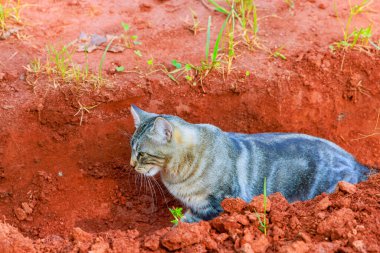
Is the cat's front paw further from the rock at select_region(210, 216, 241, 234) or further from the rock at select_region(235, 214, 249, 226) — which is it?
the rock at select_region(235, 214, 249, 226)

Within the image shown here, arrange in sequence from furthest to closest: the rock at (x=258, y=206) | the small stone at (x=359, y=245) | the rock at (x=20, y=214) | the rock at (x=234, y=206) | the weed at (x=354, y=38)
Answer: the weed at (x=354, y=38)
the rock at (x=20, y=214)
the rock at (x=234, y=206)
the rock at (x=258, y=206)
the small stone at (x=359, y=245)

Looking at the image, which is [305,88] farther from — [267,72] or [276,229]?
[276,229]

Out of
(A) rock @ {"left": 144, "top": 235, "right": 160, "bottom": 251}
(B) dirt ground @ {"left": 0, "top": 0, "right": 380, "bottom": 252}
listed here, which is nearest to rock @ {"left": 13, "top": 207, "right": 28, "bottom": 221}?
(B) dirt ground @ {"left": 0, "top": 0, "right": 380, "bottom": 252}

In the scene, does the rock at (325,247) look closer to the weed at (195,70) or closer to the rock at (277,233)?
the rock at (277,233)

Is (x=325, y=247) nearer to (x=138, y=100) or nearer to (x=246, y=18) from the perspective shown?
(x=138, y=100)

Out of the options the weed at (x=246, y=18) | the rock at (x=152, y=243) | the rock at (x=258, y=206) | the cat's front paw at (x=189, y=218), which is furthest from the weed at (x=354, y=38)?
the rock at (x=152, y=243)

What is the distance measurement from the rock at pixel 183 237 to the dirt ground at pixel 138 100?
1.22 metres

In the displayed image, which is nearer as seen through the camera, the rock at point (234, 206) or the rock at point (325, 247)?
the rock at point (325, 247)

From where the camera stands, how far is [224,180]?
5141mm

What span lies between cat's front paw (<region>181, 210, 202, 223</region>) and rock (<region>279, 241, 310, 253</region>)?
1.64 metres

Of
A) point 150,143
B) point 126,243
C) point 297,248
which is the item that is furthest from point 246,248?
point 150,143

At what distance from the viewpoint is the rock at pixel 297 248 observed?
363 centimetres

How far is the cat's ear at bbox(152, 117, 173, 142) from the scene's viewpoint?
189 inches

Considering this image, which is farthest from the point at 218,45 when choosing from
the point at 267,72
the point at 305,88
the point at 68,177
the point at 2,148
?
the point at 2,148
